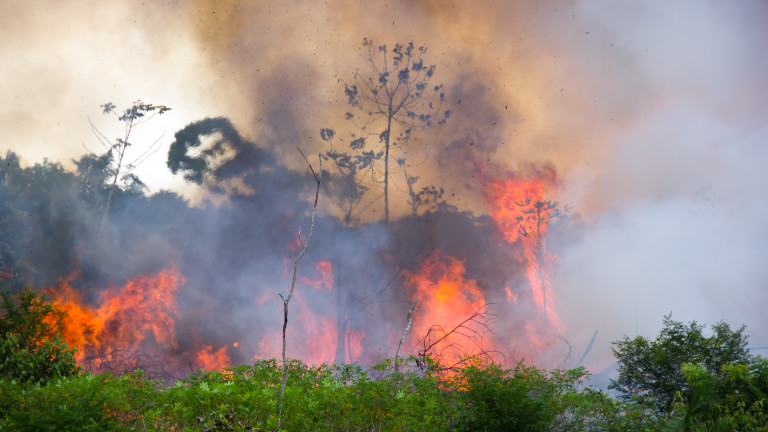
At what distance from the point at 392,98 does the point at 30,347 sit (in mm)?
14931

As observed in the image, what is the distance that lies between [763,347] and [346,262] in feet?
46.4

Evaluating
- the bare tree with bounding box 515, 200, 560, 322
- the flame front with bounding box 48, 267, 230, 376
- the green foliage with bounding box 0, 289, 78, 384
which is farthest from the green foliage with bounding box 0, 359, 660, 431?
the bare tree with bounding box 515, 200, 560, 322

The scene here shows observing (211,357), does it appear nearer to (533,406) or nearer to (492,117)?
(533,406)

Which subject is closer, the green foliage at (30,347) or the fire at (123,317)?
the green foliage at (30,347)

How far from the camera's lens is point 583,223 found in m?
19.5

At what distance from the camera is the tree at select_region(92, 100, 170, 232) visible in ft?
56.9

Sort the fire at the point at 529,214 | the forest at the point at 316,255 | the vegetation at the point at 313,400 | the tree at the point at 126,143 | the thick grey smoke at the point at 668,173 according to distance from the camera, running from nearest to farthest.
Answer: the vegetation at the point at 313,400 < the forest at the point at 316,255 < the tree at the point at 126,143 < the thick grey smoke at the point at 668,173 < the fire at the point at 529,214

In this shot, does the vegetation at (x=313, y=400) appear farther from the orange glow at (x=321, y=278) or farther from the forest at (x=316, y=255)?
the orange glow at (x=321, y=278)

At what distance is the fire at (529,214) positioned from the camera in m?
19.5

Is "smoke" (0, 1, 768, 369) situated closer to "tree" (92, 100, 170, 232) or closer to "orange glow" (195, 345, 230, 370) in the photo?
"tree" (92, 100, 170, 232)

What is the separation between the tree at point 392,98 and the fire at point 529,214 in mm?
3558

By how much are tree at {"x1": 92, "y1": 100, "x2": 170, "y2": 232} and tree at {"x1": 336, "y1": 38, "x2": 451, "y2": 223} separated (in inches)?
272

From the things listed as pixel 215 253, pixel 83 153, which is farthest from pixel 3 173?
pixel 215 253

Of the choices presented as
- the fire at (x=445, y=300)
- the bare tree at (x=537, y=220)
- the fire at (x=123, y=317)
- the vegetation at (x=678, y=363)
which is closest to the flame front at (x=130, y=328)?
the fire at (x=123, y=317)
